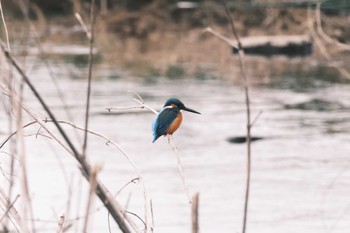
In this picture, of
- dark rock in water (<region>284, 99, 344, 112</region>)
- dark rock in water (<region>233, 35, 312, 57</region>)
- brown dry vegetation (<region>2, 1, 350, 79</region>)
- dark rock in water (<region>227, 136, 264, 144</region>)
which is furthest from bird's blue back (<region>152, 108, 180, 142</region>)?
dark rock in water (<region>233, 35, 312, 57</region>)

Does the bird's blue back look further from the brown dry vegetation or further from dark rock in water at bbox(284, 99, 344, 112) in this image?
the brown dry vegetation

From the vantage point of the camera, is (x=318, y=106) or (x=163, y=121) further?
(x=318, y=106)

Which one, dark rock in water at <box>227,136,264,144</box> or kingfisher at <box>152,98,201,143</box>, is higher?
kingfisher at <box>152,98,201,143</box>

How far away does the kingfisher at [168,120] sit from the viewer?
4516mm

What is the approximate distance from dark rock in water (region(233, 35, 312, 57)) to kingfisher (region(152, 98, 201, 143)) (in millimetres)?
20663

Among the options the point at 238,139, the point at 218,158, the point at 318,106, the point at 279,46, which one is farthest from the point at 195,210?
the point at 279,46

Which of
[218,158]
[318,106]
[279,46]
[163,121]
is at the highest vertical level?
[163,121]

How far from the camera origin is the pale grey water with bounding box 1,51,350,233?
8609mm

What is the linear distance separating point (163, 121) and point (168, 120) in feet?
0.09

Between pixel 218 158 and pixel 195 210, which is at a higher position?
pixel 195 210

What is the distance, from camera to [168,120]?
4.59 metres

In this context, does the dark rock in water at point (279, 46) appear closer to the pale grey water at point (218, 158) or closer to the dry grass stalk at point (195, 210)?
the pale grey water at point (218, 158)

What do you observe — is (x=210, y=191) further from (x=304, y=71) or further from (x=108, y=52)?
(x=108, y=52)

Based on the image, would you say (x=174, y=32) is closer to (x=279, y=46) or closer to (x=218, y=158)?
(x=279, y=46)
